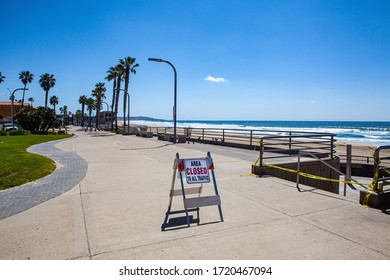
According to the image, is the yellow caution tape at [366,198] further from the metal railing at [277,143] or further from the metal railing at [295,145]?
the metal railing at [277,143]

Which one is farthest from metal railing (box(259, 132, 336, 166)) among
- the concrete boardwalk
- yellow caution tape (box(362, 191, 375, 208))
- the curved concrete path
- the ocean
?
the ocean

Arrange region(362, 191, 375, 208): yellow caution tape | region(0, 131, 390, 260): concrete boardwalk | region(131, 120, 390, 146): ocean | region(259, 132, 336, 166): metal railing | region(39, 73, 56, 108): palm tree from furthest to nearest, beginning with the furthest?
region(39, 73, 56, 108): palm tree < region(131, 120, 390, 146): ocean < region(259, 132, 336, 166): metal railing < region(362, 191, 375, 208): yellow caution tape < region(0, 131, 390, 260): concrete boardwalk

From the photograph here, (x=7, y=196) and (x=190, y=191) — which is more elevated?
(x=190, y=191)

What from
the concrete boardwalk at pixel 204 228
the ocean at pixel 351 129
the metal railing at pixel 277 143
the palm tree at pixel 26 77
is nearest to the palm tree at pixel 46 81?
the palm tree at pixel 26 77

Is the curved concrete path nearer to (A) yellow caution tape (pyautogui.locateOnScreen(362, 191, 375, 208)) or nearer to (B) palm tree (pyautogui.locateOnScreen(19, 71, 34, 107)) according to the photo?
(A) yellow caution tape (pyautogui.locateOnScreen(362, 191, 375, 208))

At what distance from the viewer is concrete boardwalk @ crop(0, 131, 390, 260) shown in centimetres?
361

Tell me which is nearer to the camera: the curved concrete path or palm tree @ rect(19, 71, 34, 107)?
the curved concrete path

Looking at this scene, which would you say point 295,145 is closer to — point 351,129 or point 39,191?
point 39,191

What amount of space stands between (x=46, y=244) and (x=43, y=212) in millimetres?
1596
